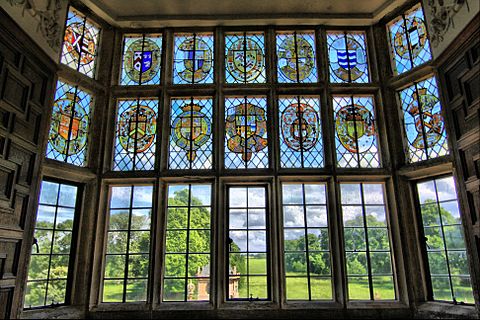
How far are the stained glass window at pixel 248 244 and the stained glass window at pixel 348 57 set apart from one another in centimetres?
163

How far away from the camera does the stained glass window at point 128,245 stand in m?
3.33

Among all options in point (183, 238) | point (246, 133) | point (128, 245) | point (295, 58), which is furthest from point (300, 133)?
point (128, 245)

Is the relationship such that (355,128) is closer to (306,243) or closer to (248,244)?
(306,243)

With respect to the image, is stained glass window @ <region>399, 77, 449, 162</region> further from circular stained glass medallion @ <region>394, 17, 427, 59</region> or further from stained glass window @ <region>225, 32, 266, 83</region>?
stained glass window @ <region>225, 32, 266, 83</region>

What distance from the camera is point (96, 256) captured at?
3.36 meters

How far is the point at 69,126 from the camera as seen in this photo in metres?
3.44

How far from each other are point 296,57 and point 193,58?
1216 mm

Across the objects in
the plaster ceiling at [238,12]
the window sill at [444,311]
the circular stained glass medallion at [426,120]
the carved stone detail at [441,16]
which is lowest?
the window sill at [444,311]

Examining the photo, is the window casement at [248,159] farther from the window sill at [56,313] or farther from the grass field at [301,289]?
the window sill at [56,313]

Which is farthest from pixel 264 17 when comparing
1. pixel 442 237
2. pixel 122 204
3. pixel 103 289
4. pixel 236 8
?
pixel 103 289

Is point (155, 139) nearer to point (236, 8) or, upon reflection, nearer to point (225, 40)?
point (225, 40)

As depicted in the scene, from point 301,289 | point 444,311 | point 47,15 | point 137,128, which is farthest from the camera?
point 137,128

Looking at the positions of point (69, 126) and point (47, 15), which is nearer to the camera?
point (47, 15)

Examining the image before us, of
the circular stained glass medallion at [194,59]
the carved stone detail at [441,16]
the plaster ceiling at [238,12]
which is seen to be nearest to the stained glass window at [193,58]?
the circular stained glass medallion at [194,59]
